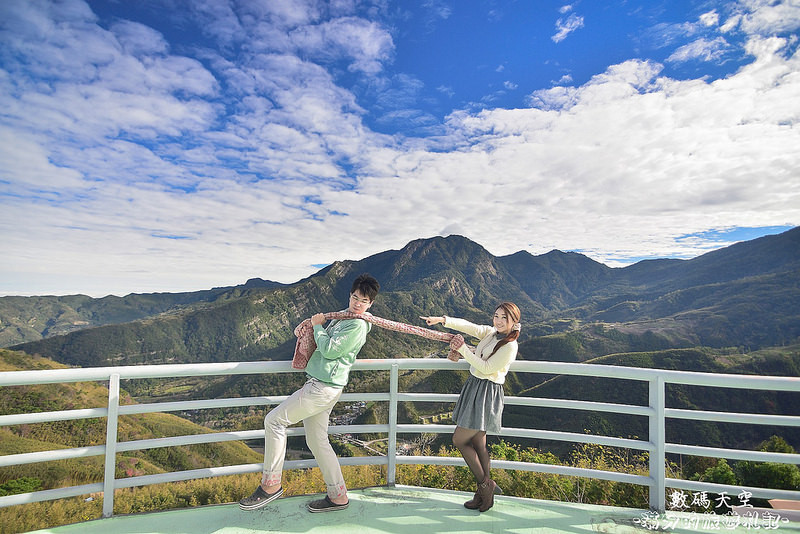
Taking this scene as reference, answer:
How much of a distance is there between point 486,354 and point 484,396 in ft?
0.85

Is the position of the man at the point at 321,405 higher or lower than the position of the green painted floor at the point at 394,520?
higher

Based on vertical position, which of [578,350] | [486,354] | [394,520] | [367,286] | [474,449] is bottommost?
[578,350]

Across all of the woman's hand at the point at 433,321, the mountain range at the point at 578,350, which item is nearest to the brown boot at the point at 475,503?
the woman's hand at the point at 433,321

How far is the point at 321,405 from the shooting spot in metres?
2.47

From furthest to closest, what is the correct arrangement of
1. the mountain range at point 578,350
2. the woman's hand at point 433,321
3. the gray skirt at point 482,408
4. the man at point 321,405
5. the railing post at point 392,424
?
the mountain range at point 578,350
the railing post at point 392,424
the woman's hand at point 433,321
the gray skirt at point 482,408
the man at point 321,405

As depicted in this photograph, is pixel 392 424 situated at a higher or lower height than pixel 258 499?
higher

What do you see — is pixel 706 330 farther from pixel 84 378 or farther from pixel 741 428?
pixel 84 378

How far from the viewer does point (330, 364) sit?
249 cm

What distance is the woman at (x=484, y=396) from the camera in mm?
2475

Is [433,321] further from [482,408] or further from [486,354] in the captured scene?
[482,408]

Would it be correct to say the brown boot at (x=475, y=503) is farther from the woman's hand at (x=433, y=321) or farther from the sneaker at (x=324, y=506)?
the woman's hand at (x=433, y=321)

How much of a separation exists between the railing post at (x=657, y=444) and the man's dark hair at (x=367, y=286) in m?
1.82

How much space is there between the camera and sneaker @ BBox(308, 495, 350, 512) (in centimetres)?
252

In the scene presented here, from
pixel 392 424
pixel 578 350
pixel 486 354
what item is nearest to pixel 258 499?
pixel 392 424
